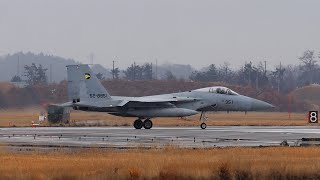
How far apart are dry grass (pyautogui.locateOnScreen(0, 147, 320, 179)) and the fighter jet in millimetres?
22890

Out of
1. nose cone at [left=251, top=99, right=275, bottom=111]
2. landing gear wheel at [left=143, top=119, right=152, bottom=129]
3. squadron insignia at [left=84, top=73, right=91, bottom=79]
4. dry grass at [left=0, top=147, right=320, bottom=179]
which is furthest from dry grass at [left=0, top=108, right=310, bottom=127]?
dry grass at [left=0, top=147, right=320, bottom=179]

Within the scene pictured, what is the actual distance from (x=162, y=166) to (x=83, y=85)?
28.0 meters

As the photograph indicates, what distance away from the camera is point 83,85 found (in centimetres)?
5075

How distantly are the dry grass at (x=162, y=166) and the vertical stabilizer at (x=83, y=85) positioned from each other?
74.7ft

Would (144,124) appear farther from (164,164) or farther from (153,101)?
(164,164)

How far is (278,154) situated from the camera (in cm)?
2795

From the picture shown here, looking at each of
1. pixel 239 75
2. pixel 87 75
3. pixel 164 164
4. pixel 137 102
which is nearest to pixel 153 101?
pixel 137 102

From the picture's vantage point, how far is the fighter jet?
A: 5069cm

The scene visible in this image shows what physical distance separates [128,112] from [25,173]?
30.4 m

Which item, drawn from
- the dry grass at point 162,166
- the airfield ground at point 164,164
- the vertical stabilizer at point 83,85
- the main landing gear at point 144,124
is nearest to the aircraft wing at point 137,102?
the vertical stabilizer at point 83,85

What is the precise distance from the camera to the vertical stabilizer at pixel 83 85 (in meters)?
50.6

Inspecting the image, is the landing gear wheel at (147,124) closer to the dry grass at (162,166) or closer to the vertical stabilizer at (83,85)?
the vertical stabilizer at (83,85)

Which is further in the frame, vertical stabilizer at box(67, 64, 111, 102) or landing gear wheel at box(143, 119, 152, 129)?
landing gear wheel at box(143, 119, 152, 129)

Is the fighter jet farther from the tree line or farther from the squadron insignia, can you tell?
the tree line
